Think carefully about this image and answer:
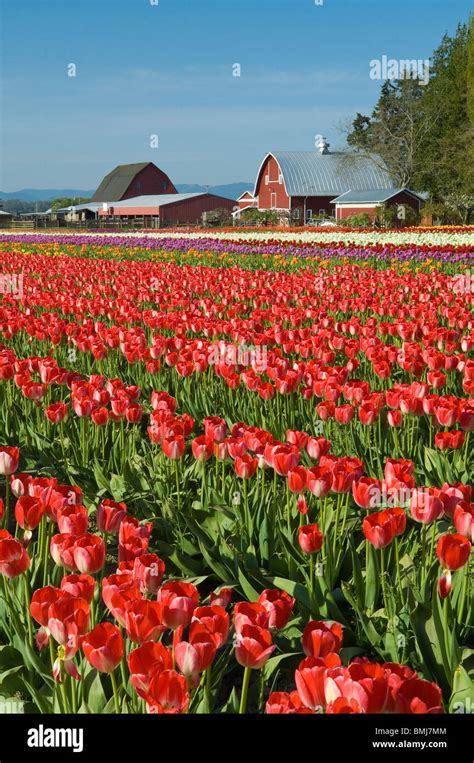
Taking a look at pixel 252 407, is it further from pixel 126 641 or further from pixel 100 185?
pixel 100 185

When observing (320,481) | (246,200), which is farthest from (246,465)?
(246,200)

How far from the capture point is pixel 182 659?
1703mm

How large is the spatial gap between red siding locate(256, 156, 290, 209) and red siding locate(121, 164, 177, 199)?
2362 centimetres

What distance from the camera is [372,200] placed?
194 ft

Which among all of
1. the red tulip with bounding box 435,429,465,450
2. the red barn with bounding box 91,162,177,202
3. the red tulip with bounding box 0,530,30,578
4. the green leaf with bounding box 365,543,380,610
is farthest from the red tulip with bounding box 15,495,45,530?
the red barn with bounding box 91,162,177,202

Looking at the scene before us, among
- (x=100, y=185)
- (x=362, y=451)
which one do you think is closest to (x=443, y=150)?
(x=100, y=185)

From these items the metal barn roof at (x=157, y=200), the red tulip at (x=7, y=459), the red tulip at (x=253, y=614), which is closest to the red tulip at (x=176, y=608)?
the red tulip at (x=253, y=614)

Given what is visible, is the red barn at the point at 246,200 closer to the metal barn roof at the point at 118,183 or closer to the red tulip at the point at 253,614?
the metal barn roof at the point at 118,183

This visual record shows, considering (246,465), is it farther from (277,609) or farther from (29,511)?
(277,609)

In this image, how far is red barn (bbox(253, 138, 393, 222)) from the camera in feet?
223

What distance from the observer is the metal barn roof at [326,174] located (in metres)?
68.1

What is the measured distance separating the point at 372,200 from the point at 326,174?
12761 millimetres

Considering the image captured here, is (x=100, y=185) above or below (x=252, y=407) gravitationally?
above
